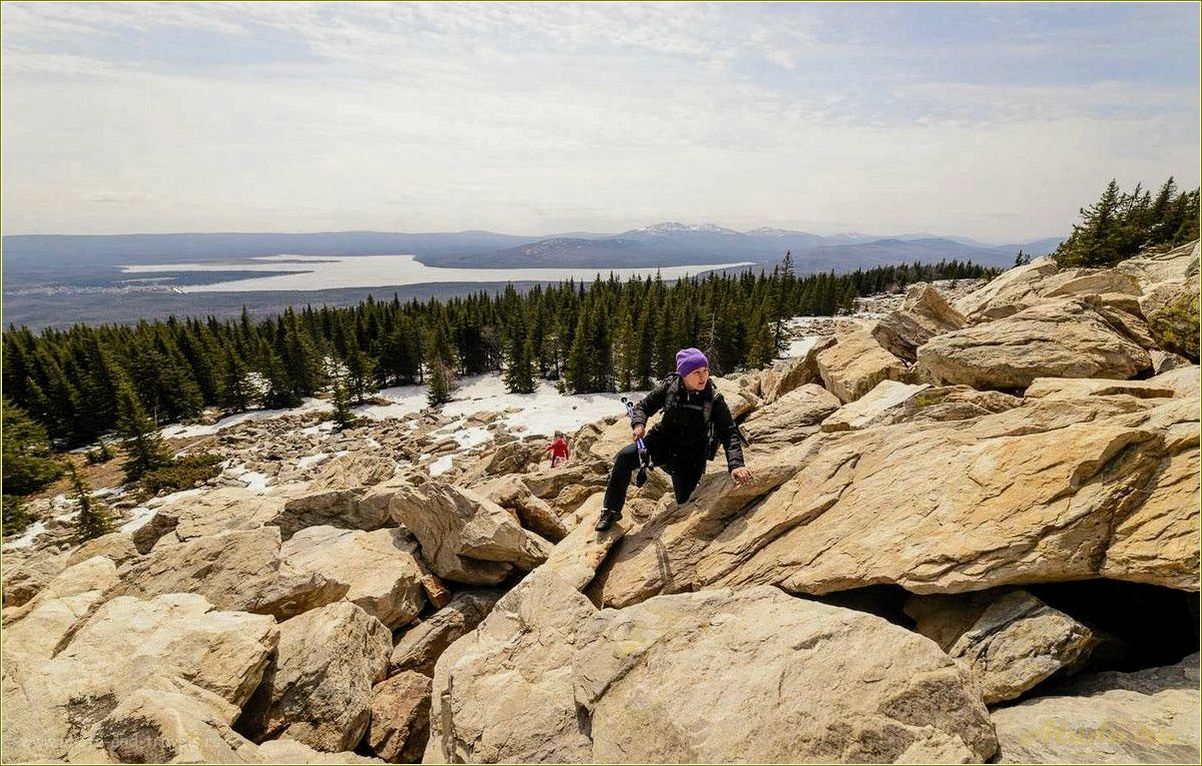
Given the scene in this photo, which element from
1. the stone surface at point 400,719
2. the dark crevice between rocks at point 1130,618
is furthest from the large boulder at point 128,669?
the dark crevice between rocks at point 1130,618

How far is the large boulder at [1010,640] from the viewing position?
17.3 feet

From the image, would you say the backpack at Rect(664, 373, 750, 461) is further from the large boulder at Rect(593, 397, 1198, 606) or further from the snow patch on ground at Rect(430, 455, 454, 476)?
the snow patch on ground at Rect(430, 455, 454, 476)

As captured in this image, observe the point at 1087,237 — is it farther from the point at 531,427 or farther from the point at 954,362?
the point at 531,427

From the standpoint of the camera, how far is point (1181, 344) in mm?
10867

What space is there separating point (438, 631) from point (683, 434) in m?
5.98

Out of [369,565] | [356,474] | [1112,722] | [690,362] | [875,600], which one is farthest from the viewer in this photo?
[356,474]

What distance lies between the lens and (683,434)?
9.05 meters

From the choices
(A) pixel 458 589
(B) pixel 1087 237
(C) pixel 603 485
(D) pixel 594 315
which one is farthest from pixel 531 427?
(B) pixel 1087 237

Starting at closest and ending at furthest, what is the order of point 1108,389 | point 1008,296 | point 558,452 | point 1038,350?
point 1108,389 < point 1038,350 < point 558,452 < point 1008,296

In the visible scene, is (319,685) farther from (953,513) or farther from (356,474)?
(356,474)

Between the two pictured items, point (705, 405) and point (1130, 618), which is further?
point (705, 405)

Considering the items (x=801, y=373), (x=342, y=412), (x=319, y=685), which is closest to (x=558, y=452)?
(x=801, y=373)

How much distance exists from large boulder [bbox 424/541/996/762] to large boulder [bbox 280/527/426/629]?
3188 mm

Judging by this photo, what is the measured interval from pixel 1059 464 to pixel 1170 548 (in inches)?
48.0
